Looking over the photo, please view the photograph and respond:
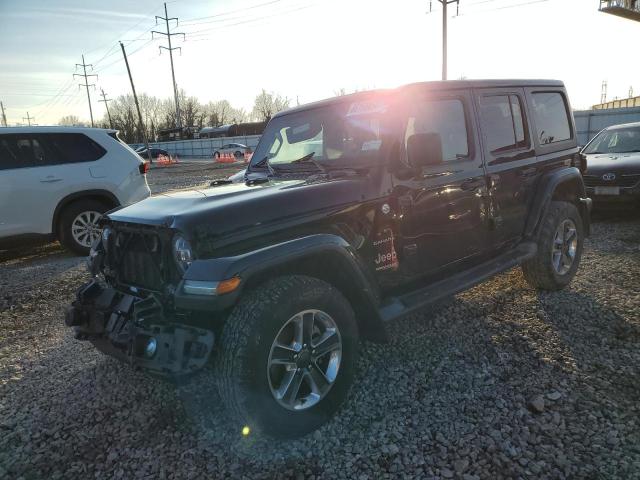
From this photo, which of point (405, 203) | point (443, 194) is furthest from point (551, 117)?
point (405, 203)

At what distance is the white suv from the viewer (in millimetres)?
6688

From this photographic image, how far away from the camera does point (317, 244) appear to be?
8.57 feet

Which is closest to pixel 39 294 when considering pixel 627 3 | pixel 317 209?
pixel 317 209

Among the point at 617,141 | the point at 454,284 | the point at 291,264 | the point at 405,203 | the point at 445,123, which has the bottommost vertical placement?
the point at 454,284

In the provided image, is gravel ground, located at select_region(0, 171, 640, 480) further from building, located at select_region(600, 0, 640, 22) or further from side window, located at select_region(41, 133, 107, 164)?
building, located at select_region(600, 0, 640, 22)

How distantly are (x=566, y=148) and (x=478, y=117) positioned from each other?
1624 mm

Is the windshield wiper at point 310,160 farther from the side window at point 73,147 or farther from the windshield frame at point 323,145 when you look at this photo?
the side window at point 73,147

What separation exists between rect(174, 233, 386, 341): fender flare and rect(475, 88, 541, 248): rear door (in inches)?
64.9

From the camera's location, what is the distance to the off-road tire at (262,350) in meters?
2.33

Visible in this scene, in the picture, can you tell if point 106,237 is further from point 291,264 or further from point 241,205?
point 291,264

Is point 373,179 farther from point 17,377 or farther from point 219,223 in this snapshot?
point 17,377

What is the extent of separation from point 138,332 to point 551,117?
4.47 meters

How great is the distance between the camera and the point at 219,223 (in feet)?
8.12

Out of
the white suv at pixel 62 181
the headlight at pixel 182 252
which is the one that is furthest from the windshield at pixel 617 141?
the headlight at pixel 182 252
